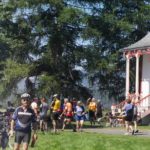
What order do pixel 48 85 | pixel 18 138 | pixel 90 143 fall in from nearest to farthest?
1. pixel 18 138
2. pixel 90 143
3. pixel 48 85

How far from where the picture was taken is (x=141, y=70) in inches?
1673

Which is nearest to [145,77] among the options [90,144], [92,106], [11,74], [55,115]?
[92,106]

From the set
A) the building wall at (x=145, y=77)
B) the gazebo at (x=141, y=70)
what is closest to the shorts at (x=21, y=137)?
the gazebo at (x=141, y=70)

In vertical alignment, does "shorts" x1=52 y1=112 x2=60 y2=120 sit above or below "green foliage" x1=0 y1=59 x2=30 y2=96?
below

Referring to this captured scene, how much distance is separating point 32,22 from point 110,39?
256 inches

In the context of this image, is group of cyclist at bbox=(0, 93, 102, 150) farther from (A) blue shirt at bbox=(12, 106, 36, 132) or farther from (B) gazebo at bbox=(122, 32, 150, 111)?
(B) gazebo at bbox=(122, 32, 150, 111)

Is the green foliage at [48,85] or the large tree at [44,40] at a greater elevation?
the large tree at [44,40]

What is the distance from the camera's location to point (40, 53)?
42562 millimetres

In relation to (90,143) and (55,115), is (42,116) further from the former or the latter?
(90,143)

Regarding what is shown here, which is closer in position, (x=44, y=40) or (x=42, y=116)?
(x=42, y=116)

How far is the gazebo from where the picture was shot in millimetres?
39438

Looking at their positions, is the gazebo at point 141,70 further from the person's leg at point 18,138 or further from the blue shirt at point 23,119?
the person's leg at point 18,138

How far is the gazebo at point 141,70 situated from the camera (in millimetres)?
39438

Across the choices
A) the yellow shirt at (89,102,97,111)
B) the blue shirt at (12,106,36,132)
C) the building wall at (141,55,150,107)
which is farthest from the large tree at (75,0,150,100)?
the blue shirt at (12,106,36,132)
